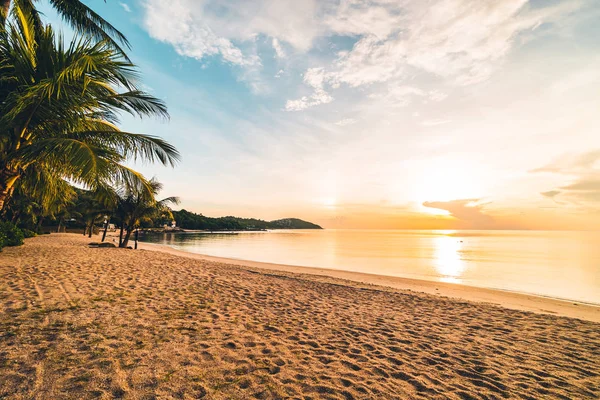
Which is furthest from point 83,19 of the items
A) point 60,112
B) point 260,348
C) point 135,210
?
point 135,210

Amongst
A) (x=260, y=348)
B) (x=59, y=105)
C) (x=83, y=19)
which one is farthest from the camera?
(x=83, y=19)

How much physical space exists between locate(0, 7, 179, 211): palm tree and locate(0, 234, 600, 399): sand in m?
Result: 2.82

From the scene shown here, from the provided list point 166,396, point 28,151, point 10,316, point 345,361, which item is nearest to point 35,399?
point 166,396

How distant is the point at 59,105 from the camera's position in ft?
18.5

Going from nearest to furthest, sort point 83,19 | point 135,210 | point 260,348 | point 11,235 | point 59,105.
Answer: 1. point 260,348
2. point 59,105
3. point 83,19
4. point 11,235
5. point 135,210

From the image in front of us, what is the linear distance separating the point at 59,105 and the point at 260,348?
6441mm

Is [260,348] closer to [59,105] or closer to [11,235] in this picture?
[59,105]

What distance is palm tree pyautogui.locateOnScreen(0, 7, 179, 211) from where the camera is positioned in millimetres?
5207

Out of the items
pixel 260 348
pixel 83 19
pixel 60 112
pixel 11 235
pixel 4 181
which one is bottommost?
pixel 260 348

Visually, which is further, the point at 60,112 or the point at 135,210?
the point at 135,210

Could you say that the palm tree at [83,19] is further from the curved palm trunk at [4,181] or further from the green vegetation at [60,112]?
the curved palm trunk at [4,181]

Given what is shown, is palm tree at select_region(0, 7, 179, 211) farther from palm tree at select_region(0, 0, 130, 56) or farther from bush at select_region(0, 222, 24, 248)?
bush at select_region(0, 222, 24, 248)

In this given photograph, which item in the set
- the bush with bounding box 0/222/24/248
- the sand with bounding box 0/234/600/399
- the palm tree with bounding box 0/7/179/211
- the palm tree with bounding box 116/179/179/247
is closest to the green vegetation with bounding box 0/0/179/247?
the palm tree with bounding box 0/7/179/211

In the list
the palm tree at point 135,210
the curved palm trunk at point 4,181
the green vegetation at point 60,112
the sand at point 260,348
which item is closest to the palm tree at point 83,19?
the green vegetation at point 60,112
